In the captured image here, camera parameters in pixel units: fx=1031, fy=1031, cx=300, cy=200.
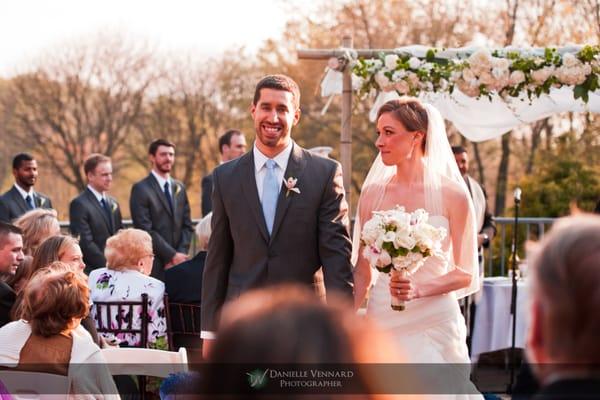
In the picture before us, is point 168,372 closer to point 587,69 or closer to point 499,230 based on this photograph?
point 587,69

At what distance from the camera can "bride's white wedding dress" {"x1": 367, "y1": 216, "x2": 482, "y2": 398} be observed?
525 cm

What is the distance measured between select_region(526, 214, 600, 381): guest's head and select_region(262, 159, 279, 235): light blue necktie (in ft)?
10.9

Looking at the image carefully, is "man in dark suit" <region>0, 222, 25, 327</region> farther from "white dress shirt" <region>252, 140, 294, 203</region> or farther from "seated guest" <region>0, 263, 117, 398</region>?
"white dress shirt" <region>252, 140, 294, 203</region>

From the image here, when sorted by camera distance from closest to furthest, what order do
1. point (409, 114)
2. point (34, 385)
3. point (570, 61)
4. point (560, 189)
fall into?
point (34, 385)
point (409, 114)
point (570, 61)
point (560, 189)

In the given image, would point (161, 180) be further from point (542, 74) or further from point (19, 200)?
point (542, 74)

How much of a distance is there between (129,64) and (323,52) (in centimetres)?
2044

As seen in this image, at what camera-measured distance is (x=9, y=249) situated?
21.5 ft

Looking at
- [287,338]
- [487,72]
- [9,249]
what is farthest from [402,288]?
[487,72]

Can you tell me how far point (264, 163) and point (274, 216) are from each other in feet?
0.88

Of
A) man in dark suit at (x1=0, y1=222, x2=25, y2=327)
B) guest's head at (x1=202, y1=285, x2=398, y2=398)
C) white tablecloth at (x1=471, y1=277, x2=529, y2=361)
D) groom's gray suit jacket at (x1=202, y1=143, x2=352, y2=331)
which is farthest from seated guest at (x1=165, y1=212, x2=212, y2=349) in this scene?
guest's head at (x1=202, y1=285, x2=398, y2=398)

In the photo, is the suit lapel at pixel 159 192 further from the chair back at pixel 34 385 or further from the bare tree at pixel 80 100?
the bare tree at pixel 80 100

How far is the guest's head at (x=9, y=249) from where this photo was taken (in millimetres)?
6539

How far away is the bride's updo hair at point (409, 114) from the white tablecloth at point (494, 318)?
4.67m

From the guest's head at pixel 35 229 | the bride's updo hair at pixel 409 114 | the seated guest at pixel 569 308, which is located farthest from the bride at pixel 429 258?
the seated guest at pixel 569 308
